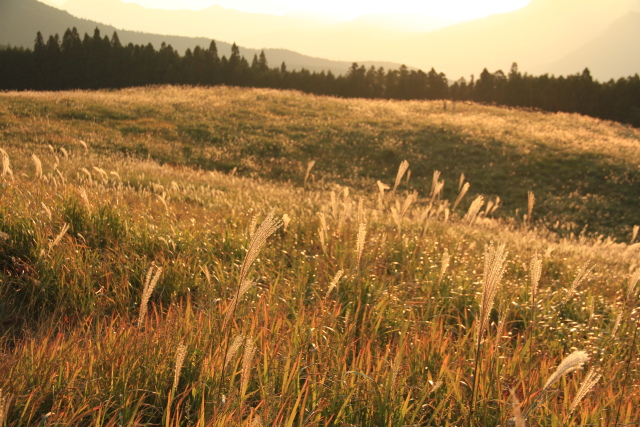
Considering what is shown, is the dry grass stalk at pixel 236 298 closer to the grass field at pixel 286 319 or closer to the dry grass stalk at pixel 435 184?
the grass field at pixel 286 319

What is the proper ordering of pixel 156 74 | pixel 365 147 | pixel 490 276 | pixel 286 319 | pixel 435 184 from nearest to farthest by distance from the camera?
pixel 490 276, pixel 286 319, pixel 435 184, pixel 365 147, pixel 156 74

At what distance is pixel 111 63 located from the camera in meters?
61.4

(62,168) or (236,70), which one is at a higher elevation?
(236,70)

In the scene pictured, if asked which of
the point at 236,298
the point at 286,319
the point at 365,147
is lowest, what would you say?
the point at 365,147

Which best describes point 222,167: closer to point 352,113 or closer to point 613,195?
point 352,113

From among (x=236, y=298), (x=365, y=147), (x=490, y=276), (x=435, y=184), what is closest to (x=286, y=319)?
(x=236, y=298)

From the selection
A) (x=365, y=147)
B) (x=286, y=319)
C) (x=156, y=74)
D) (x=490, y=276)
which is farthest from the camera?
(x=156, y=74)

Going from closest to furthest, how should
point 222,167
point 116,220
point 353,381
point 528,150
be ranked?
point 353,381 < point 116,220 < point 222,167 < point 528,150

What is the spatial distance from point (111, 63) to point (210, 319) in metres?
69.8

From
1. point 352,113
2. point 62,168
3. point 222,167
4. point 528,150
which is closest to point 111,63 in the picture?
point 352,113

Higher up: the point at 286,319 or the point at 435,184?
the point at 435,184

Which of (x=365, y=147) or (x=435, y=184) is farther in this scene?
(x=365, y=147)

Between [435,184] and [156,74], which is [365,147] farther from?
[156,74]

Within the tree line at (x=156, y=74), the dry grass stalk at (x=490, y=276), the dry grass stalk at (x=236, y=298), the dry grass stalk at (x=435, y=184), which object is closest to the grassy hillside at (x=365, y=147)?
the dry grass stalk at (x=435, y=184)
